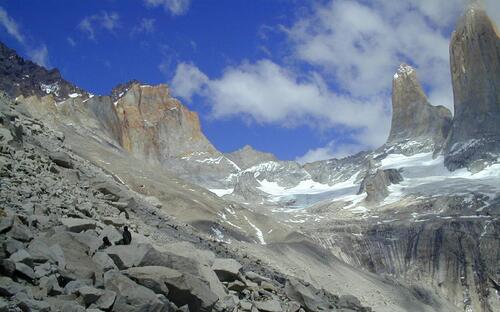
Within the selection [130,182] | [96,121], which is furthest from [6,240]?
[96,121]

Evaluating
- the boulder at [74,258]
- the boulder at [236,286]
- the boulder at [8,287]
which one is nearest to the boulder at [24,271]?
the boulder at [8,287]

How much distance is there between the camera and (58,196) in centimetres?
1628

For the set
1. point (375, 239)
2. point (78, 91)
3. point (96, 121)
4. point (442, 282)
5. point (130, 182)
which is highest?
point (78, 91)

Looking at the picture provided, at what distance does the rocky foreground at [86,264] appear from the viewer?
9688 millimetres

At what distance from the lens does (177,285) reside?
1168cm

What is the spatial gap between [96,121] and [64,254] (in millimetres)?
121249

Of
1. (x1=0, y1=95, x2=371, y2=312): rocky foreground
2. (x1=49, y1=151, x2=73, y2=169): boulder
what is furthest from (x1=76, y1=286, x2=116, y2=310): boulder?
(x1=49, y1=151, x2=73, y2=169): boulder

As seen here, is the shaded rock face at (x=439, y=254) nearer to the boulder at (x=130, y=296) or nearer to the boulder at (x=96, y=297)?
the boulder at (x=130, y=296)

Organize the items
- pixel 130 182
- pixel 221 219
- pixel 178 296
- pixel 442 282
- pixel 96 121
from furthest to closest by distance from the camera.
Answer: pixel 96 121, pixel 442 282, pixel 221 219, pixel 130 182, pixel 178 296

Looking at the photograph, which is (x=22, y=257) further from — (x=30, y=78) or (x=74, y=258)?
(x=30, y=78)

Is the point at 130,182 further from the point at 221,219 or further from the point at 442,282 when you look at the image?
the point at 442,282

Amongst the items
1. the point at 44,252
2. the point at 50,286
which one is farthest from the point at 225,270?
the point at 50,286

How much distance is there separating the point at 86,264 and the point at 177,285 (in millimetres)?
1738

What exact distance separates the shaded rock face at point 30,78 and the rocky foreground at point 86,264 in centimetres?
11748
